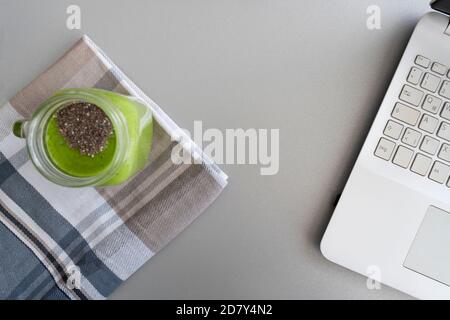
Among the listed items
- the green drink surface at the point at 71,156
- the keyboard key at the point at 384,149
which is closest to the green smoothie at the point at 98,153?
the green drink surface at the point at 71,156

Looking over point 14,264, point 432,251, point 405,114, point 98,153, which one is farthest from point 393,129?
point 14,264

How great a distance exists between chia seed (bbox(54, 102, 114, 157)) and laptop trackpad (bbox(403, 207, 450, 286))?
12.7 inches

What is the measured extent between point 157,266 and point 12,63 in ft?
0.86

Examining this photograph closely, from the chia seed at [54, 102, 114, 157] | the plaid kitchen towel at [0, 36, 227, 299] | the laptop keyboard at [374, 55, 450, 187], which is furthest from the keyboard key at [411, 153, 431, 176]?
the chia seed at [54, 102, 114, 157]

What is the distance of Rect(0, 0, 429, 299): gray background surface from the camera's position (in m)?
0.49

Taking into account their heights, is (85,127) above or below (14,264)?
above

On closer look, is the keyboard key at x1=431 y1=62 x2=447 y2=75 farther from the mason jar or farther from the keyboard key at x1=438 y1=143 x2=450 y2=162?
the mason jar

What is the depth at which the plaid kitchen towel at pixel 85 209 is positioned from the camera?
0.48m

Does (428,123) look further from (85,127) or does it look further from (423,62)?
(85,127)

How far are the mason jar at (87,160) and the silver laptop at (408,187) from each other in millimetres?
219

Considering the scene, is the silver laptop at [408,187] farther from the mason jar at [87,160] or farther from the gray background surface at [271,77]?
the mason jar at [87,160]

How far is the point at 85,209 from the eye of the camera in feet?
1.59

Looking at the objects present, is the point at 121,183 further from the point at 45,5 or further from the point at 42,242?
the point at 45,5

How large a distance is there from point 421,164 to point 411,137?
3 cm
